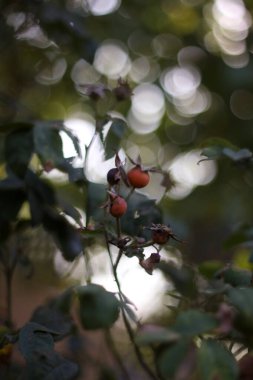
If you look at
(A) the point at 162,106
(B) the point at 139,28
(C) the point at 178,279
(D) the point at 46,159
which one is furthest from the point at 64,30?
(A) the point at 162,106

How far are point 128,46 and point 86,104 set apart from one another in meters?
0.20

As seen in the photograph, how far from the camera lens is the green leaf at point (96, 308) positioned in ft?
2.08

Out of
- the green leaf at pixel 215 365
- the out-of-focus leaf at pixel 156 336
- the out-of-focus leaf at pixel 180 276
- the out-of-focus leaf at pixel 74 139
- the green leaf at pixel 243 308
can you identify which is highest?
the out-of-focus leaf at pixel 156 336

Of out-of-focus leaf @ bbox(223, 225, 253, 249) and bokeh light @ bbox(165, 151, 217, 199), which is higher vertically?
out-of-focus leaf @ bbox(223, 225, 253, 249)

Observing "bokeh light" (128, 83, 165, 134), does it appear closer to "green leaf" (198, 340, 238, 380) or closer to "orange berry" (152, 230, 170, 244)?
"orange berry" (152, 230, 170, 244)

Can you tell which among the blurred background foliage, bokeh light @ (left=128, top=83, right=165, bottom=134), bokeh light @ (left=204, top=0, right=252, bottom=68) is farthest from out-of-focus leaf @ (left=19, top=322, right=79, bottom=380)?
bokeh light @ (left=204, top=0, right=252, bottom=68)

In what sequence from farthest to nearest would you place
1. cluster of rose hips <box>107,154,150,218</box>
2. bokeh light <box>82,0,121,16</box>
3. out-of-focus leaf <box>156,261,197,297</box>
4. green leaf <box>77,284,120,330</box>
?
bokeh light <box>82,0,121,16</box>
out-of-focus leaf <box>156,261,197,297</box>
cluster of rose hips <box>107,154,150,218</box>
green leaf <box>77,284,120,330</box>

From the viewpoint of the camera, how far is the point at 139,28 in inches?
70.8

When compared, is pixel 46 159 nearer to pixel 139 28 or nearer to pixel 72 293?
pixel 72 293

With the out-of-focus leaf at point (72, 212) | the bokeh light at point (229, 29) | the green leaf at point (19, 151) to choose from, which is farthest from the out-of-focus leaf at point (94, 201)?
the bokeh light at point (229, 29)

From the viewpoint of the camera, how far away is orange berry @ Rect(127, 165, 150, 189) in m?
0.74

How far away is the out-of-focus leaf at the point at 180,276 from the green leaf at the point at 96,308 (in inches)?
17.4

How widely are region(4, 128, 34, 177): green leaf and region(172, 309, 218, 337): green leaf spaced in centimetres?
50

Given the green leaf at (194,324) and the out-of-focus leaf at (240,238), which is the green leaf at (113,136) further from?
the green leaf at (194,324)
